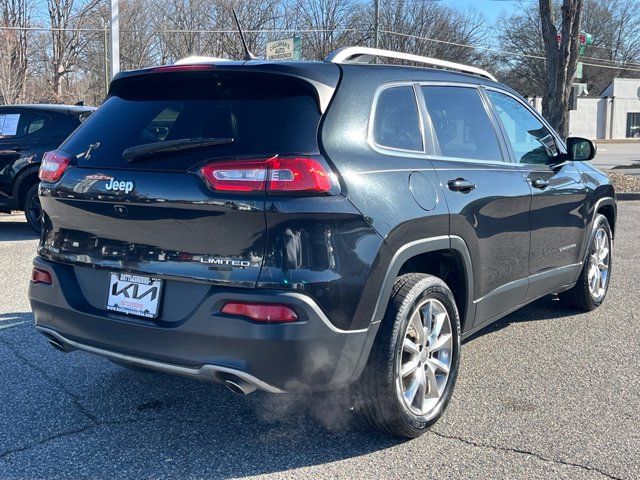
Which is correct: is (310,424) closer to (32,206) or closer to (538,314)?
(538,314)

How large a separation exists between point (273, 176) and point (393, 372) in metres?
1.09

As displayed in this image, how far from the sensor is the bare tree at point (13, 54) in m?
24.7

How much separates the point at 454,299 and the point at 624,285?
11.8 ft

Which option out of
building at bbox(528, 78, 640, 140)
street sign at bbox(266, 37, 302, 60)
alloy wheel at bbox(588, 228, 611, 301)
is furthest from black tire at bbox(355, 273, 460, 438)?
building at bbox(528, 78, 640, 140)

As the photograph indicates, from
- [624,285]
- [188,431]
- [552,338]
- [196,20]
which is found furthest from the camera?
[196,20]

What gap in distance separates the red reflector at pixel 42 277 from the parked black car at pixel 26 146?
21.2 feet

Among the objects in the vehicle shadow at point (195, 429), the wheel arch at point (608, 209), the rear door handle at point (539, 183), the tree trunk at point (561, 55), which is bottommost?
the vehicle shadow at point (195, 429)

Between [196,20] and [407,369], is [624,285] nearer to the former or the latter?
[407,369]

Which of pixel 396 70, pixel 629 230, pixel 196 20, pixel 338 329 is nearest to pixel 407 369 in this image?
pixel 338 329

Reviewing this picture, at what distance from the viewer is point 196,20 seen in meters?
47.9

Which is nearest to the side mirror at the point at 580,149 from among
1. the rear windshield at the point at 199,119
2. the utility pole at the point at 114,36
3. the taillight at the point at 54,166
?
the rear windshield at the point at 199,119

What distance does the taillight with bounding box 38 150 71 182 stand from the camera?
3559mm

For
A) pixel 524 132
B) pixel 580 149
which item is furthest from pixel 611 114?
pixel 524 132

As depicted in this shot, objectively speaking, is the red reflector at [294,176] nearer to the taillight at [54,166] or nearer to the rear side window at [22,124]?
the taillight at [54,166]
